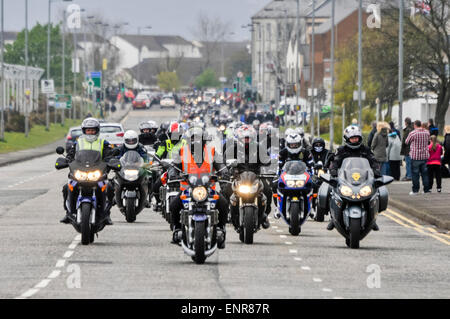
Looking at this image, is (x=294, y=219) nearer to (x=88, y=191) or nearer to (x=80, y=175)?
(x=88, y=191)

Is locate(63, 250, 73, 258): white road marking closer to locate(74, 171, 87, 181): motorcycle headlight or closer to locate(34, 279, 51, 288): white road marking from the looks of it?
locate(74, 171, 87, 181): motorcycle headlight

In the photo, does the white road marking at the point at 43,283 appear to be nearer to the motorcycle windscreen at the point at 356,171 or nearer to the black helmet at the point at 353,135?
the motorcycle windscreen at the point at 356,171

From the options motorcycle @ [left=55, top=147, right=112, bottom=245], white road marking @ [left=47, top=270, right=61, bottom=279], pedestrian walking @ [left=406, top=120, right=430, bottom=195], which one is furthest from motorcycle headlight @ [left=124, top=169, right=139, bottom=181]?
pedestrian walking @ [left=406, top=120, right=430, bottom=195]

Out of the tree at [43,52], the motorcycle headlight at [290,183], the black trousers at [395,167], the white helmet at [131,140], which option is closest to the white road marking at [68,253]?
the motorcycle headlight at [290,183]

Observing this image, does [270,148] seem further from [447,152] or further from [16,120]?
[16,120]

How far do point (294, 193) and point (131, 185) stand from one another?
421 centimetres

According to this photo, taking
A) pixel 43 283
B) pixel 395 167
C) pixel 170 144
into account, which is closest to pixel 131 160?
pixel 170 144

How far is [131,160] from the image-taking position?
2484cm

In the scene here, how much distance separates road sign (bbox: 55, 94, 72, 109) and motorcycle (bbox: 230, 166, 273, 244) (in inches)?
2777

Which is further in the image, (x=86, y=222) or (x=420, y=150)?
(x=420, y=150)

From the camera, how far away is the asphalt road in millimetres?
14359

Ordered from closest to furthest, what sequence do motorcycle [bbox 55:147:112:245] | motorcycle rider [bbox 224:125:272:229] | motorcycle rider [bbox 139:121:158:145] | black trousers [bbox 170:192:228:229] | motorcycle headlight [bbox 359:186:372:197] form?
1. black trousers [bbox 170:192:228:229]
2. motorcycle headlight [bbox 359:186:372:197]
3. motorcycle [bbox 55:147:112:245]
4. motorcycle rider [bbox 224:125:272:229]
5. motorcycle rider [bbox 139:121:158:145]
